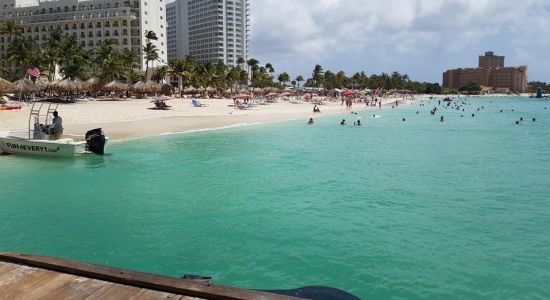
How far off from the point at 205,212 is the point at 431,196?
7129 mm

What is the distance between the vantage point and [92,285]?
432 centimetres

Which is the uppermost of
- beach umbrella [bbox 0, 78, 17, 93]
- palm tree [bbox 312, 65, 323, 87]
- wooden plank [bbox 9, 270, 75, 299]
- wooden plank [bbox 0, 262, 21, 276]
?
palm tree [bbox 312, 65, 323, 87]

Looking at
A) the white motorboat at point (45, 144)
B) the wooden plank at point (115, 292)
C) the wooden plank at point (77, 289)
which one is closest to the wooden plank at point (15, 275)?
the wooden plank at point (77, 289)

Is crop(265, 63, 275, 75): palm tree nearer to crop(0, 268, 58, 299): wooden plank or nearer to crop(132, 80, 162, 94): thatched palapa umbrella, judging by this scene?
crop(132, 80, 162, 94): thatched palapa umbrella

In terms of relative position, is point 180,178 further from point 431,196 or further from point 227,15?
point 227,15

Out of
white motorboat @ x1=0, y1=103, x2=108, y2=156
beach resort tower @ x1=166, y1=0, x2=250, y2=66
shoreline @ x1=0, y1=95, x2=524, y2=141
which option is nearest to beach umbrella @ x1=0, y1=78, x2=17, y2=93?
shoreline @ x1=0, y1=95, x2=524, y2=141

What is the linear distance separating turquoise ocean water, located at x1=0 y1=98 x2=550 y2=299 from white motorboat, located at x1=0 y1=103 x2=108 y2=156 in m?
0.53

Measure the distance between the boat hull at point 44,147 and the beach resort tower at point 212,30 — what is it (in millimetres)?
147739

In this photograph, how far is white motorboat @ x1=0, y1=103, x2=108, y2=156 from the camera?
19312 mm

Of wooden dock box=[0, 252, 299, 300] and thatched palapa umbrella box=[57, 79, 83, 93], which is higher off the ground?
thatched palapa umbrella box=[57, 79, 83, 93]

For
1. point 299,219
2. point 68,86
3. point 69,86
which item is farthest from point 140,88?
point 299,219

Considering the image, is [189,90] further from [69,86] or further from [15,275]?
[15,275]

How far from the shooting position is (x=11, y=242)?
950 cm

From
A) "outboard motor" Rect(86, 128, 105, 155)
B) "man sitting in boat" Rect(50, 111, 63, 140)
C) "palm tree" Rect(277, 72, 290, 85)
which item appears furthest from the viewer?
"palm tree" Rect(277, 72, 290, 85)
